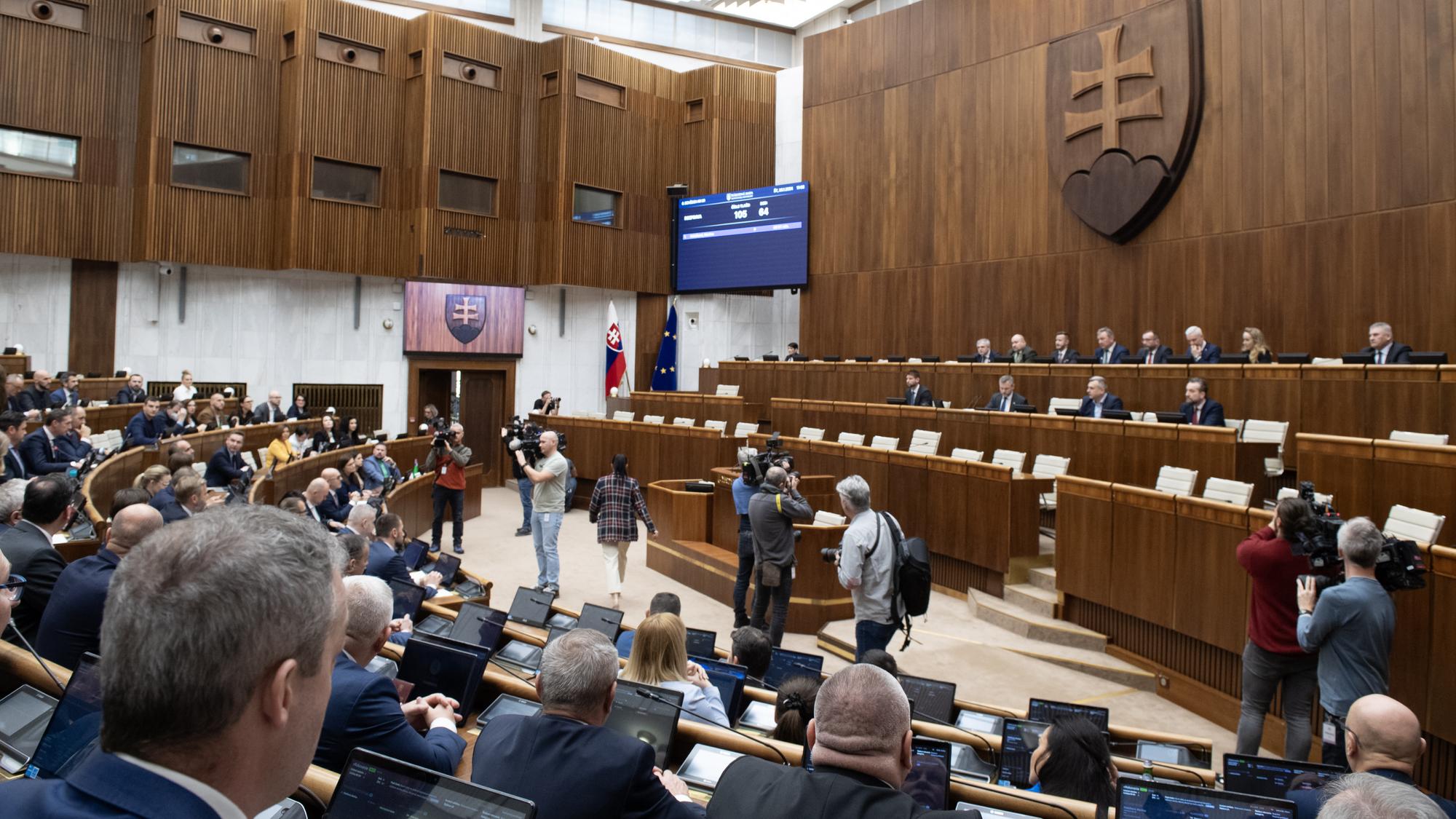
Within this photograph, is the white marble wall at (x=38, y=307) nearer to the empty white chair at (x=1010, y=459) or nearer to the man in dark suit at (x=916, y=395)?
the man in dark suit at (x=916, y=395)

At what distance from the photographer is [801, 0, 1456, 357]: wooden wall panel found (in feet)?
27.8

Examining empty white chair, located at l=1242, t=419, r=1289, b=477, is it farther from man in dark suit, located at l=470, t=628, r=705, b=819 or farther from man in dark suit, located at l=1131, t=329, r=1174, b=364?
man in dark suit, located at l=470, t=628, r=705, b=819

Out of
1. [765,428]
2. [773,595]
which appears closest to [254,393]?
[765,428]

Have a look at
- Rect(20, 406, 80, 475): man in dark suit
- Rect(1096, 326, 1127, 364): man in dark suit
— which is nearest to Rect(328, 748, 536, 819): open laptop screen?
Rect(20, 406, 80, 475): man in dark suit

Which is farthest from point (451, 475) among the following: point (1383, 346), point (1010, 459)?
point (1383, 346)

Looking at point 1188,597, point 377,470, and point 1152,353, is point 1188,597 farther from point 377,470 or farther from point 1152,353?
point 377,470

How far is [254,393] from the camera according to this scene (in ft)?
45.2

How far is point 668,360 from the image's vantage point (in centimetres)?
1623

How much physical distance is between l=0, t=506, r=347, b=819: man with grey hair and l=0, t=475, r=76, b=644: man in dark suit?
2546mm

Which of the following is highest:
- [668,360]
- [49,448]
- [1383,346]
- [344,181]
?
[344,181]

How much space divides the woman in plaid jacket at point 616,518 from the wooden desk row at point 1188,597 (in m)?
3.33

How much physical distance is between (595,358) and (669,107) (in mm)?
4693

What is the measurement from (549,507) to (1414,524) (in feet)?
18.5

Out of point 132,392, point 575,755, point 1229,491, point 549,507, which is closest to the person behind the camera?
point 575,755
